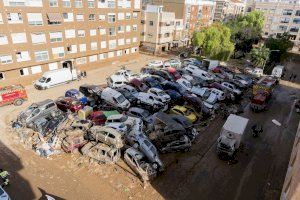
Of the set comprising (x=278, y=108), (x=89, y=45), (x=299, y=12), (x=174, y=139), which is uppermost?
(x=299, y=12)

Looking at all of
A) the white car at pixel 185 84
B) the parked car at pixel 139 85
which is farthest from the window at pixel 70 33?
the white car at pixel 185 84

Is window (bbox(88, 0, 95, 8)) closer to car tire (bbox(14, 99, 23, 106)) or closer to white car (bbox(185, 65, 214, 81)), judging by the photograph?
white car (bbox(185, 65, 214, 81))

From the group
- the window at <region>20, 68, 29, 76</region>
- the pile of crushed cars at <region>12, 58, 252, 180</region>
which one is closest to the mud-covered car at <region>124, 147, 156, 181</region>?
the pile of crushed cars at <region>12, 58, 252, 180</region>

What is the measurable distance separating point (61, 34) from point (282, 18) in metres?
83.4

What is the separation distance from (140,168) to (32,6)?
1069 inches

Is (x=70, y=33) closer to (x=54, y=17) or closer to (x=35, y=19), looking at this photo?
(x=54, y=17)

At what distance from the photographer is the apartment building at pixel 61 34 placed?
98.4ft

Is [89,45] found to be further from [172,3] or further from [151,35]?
[172,3]

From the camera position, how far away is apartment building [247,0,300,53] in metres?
82.8

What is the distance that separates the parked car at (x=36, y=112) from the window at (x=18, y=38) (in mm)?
12963

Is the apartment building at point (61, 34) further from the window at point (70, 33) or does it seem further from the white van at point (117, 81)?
the white van at point (117, 81)

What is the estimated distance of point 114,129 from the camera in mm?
19547

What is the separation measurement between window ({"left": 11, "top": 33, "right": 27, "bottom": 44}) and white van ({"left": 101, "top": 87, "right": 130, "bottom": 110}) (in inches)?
570

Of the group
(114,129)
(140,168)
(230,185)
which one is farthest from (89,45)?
(230,185)
